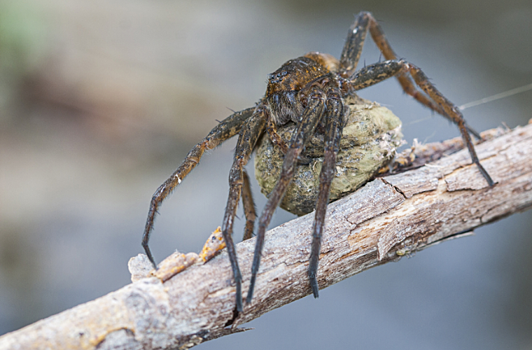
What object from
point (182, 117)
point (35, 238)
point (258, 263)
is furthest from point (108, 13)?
point (258, 263)

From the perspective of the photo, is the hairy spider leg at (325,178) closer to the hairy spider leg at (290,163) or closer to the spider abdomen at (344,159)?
the hairy spider leg at (290,163)

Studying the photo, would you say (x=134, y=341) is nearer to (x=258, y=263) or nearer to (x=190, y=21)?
(x=258, y=263)

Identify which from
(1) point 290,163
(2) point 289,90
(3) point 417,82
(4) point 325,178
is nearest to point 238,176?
(1) point 290,163

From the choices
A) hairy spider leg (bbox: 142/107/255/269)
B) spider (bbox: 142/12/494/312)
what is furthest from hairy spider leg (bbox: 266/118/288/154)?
hairy spider leg (bbox: 142/107/255/269)

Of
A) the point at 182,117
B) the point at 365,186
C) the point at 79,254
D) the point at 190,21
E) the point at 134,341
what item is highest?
the point at 190,21

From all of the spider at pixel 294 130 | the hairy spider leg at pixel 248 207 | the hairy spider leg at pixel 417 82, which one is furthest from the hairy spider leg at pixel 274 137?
the hairy spider leg at pixel 417 82

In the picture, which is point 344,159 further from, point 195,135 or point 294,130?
point 195,135

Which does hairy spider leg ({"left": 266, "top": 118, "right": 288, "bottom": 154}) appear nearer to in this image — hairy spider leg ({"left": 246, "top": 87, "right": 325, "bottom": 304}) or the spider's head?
the spider's head

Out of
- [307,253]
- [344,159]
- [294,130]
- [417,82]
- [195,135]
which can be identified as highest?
[195,135]
